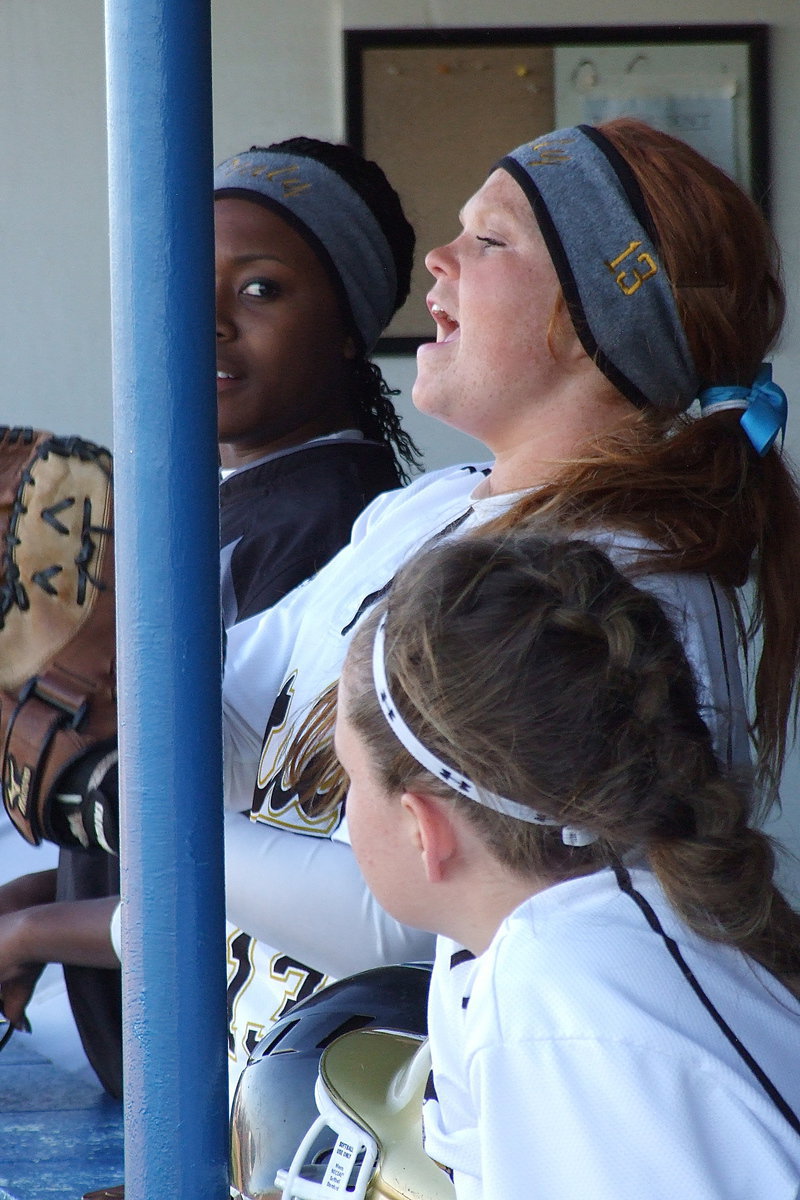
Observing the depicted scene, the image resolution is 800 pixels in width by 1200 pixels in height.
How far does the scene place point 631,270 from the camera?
135cm

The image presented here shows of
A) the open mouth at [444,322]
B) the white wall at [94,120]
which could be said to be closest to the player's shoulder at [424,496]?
the open mouth at [444,322]

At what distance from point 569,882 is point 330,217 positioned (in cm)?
135

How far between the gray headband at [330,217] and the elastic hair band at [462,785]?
1.18 metres

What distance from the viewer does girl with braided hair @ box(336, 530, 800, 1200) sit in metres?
0.76

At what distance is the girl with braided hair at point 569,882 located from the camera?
762mm

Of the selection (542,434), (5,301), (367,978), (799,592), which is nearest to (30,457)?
(542,434)

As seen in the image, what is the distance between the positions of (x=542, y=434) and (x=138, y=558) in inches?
25.1

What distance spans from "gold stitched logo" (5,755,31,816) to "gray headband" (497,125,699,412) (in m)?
0.71

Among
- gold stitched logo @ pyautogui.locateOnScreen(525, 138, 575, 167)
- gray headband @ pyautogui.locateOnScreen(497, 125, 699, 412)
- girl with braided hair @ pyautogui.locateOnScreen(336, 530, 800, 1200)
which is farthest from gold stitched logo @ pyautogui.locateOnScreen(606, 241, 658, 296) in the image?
girl with braided hair @ pyautogui.locateOnScreen(336, 530, 800, 1200)

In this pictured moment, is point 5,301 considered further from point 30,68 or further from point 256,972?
point 256,972

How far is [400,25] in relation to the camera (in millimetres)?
3162

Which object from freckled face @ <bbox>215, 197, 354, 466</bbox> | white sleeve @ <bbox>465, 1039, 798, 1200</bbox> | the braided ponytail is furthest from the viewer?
freckled face @ <bbox>215, 197, 354, 466</bbox>

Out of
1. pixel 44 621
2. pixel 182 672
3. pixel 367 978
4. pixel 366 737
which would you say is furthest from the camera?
pixel 44 621

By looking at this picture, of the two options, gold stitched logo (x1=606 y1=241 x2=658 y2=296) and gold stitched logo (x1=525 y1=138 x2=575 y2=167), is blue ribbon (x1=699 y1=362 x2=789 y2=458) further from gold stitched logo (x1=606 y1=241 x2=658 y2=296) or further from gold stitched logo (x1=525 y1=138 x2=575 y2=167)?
gold stitched logo (x1=525 y1=138 x2=575 y2=167)
